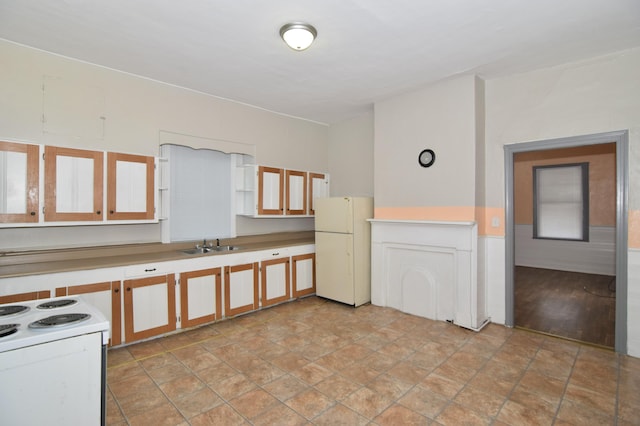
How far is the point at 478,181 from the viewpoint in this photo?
3.64 m

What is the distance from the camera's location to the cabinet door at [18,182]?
8.84 feet

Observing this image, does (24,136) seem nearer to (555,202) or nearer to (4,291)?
(4,291)

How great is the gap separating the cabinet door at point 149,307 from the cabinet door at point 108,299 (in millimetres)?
59

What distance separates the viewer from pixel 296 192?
4926 mm

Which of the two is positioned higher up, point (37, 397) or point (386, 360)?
point (37, 397)

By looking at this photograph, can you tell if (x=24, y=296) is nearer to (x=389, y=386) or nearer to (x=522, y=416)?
(x=389, y=386)

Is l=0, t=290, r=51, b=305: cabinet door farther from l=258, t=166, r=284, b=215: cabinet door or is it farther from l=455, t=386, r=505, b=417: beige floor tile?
l=455, t=386, r=505, b=417: beige floor tile

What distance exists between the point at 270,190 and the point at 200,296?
5.60 feet

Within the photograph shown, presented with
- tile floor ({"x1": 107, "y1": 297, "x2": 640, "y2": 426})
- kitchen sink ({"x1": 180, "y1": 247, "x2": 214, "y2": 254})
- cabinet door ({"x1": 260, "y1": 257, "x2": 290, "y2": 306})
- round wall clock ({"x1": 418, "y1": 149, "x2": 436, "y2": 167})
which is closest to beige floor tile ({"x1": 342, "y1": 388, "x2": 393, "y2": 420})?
tile floor ({"x1": 107, "y1": 297, "x2": 640, "y2": 426})

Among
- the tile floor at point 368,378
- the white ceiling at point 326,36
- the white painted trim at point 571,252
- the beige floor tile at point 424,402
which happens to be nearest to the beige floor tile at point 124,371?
the tile floor at point 368,378

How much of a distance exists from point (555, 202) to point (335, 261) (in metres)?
5.12

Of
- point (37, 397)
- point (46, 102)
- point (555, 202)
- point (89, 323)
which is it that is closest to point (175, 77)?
point (46, 102)

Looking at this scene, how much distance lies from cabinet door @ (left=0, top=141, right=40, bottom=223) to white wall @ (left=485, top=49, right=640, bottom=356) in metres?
4.60

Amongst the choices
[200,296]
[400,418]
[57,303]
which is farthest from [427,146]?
[57,303]
